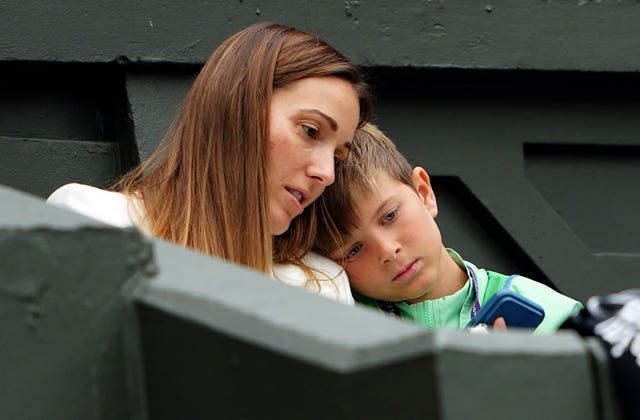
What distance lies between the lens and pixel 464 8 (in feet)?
10.4

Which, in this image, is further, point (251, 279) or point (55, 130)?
point (55, 130)

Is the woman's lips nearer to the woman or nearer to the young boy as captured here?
the young boy

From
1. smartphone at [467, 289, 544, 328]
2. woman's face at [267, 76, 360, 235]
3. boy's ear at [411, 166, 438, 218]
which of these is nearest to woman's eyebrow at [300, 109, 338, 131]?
woman's face at [267, 76, 360, 235]

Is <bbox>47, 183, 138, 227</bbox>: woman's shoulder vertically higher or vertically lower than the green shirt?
higher

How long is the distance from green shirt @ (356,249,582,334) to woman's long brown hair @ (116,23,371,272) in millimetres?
326

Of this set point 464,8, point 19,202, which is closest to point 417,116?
point 464,8

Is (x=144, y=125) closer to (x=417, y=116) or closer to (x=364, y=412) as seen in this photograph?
(x=417, y=116)

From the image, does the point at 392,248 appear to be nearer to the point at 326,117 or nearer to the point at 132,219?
the point at 326,117

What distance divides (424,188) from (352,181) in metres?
0.26

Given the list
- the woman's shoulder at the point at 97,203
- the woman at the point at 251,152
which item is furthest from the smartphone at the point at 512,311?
the woman's shoulder at the point at 97,203

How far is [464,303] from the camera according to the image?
2.81 meters

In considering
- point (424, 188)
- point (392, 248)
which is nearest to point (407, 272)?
point (392, 248)

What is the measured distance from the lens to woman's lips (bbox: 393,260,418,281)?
2.72 m

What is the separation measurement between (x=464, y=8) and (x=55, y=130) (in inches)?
44.7
